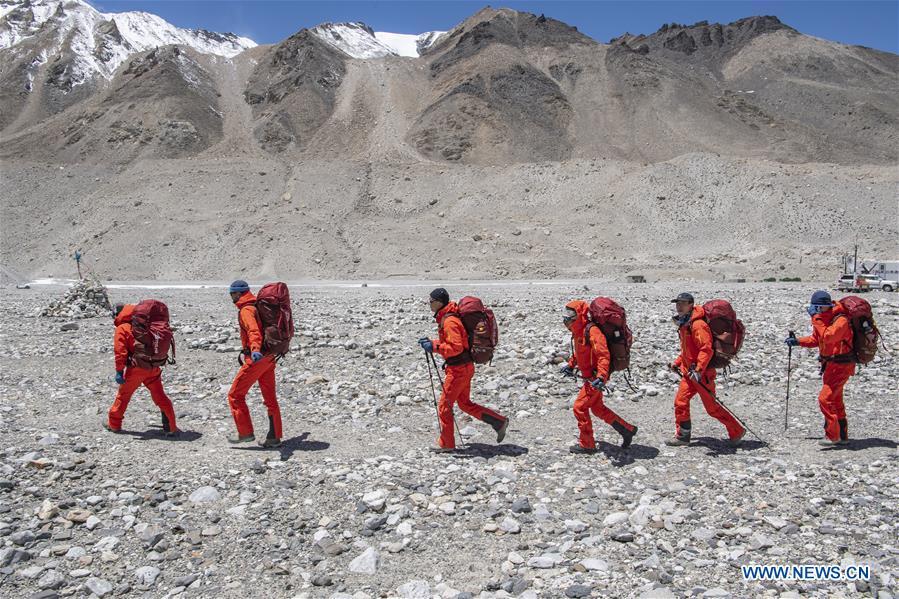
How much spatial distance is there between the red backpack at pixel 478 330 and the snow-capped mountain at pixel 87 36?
111616 millimetres

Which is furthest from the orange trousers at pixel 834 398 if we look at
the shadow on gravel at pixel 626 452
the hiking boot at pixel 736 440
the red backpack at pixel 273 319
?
the red backpack at pixel 273 319

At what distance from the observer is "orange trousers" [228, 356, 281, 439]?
7754 millimetres

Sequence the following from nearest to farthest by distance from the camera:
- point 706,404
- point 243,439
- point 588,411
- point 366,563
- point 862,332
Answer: point 366,563, point 588,411, point 862,332, point 706,404, point 243,439

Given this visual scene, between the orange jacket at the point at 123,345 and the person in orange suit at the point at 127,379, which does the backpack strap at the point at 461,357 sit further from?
the orange jacket at the point at 123,345

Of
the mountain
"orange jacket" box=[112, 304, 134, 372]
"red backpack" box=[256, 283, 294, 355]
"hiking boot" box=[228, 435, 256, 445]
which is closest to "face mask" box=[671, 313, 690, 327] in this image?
"red backpack" box=[256, 283, 294, 355]

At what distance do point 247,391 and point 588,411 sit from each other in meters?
4.18

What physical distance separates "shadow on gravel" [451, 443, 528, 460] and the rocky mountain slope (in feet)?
106

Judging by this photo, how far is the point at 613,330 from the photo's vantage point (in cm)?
752

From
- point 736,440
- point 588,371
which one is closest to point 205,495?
point 588,371

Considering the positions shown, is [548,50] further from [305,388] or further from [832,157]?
[305,388]

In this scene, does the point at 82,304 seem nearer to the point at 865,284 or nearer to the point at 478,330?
the point at 478,330

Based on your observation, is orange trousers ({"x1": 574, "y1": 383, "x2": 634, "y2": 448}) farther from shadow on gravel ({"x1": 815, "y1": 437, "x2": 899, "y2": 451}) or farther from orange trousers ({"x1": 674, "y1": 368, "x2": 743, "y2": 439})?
shadow on gravel ({"x1": 815, "y1": 437, "x2": 899, "y2": 451})

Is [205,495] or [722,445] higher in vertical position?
[722,445]

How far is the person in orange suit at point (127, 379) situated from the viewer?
8.23 meters
